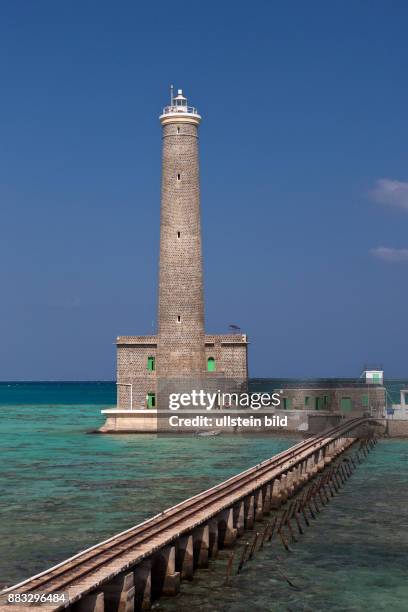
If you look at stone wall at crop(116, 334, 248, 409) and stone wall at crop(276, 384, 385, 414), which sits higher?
stone wall at crop(116, 334, 248, 409)

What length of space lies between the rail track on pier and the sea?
137 centimetres

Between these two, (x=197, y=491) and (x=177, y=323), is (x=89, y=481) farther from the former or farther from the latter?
(x=177, y=323)

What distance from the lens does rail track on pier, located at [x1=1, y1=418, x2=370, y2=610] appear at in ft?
55.5

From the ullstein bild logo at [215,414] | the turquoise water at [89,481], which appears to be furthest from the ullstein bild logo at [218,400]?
the turquoise water at [89,481]

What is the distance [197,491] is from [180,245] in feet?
104

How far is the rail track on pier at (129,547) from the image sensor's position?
Answer: 1692 centimetres

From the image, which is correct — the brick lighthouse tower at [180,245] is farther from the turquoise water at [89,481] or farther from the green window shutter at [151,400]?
the turquoise water at [89,481]

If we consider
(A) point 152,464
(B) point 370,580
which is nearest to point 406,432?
(A) point 152,464

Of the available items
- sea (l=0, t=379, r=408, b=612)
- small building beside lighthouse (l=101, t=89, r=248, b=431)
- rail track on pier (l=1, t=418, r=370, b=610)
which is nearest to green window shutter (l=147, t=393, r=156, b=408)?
small building beside lighthouse (l=101, t=89, r=248, b=431)

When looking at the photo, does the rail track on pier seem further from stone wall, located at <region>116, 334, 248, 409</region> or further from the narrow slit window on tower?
the narrow slit window on tower

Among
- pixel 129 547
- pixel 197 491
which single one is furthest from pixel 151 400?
pixel 129 547

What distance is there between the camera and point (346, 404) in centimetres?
7175

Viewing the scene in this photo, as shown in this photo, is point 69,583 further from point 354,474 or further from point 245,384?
point 245,384

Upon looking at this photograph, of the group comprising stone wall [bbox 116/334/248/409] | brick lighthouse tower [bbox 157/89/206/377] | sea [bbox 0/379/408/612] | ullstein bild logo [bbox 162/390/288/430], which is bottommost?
sea [bbox 0/379/408/612]
